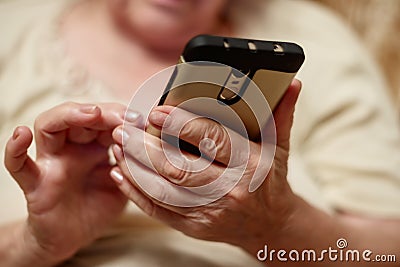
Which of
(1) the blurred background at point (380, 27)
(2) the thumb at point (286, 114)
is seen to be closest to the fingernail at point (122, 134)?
(2) the thumb at point (286, 114)

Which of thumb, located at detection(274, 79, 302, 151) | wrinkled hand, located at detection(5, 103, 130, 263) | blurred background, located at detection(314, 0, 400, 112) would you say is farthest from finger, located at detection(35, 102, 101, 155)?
blurred background, located at detection(314, 0, 400, 112)

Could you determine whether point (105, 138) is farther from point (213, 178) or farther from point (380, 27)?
point (380, 27)

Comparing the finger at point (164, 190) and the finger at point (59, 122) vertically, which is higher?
the finger at point (59, 122)

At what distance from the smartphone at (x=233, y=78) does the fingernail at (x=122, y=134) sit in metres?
0.03

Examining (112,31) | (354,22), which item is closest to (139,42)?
(112,31)

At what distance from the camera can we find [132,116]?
0.52 m

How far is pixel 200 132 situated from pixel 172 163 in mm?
39

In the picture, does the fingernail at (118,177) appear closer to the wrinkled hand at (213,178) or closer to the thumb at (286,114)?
the wrinkled hand at (213,178)

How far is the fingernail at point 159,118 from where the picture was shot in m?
0.47

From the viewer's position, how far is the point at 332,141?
0.79 metres

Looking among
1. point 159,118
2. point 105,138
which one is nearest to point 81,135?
point 105,138

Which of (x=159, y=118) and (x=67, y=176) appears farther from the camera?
(x=67, y=176)

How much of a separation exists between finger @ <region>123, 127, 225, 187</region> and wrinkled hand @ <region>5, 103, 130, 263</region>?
47 mm

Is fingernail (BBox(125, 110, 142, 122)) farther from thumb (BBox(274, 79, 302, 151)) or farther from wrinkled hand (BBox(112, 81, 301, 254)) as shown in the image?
thumb (BBox(274, 79, 302, 151))
